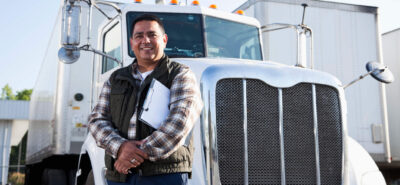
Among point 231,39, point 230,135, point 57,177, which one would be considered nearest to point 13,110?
point 57,177

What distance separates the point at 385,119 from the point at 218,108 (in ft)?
23.9

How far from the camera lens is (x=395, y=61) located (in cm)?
1118

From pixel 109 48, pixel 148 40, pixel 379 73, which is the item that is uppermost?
pixel 109 48

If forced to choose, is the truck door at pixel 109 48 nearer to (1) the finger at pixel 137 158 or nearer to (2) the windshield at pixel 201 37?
(2) the windshield at pixel 201 37

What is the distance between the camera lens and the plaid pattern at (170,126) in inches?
85.5

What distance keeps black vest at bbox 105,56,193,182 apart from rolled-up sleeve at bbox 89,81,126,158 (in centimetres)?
6

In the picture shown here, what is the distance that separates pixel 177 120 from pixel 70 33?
1965 mm

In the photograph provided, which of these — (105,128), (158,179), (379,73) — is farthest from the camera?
(379,73)

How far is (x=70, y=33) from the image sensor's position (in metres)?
3.81

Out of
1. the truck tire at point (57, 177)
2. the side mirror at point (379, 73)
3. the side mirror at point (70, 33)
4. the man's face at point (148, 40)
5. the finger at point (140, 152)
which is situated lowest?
the truck tire at point (57, 177)

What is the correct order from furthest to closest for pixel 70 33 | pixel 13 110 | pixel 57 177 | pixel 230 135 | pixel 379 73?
pixel 13 110
pixel 57 177
pixel 379 73
pixel 70 33
pixel 230 135

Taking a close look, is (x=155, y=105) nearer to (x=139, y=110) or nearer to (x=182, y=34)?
(x=139, y=110)

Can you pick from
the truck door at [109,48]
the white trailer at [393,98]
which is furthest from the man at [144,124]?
the white trailer at [393,98]

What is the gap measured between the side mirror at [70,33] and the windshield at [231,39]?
53.2 inches
